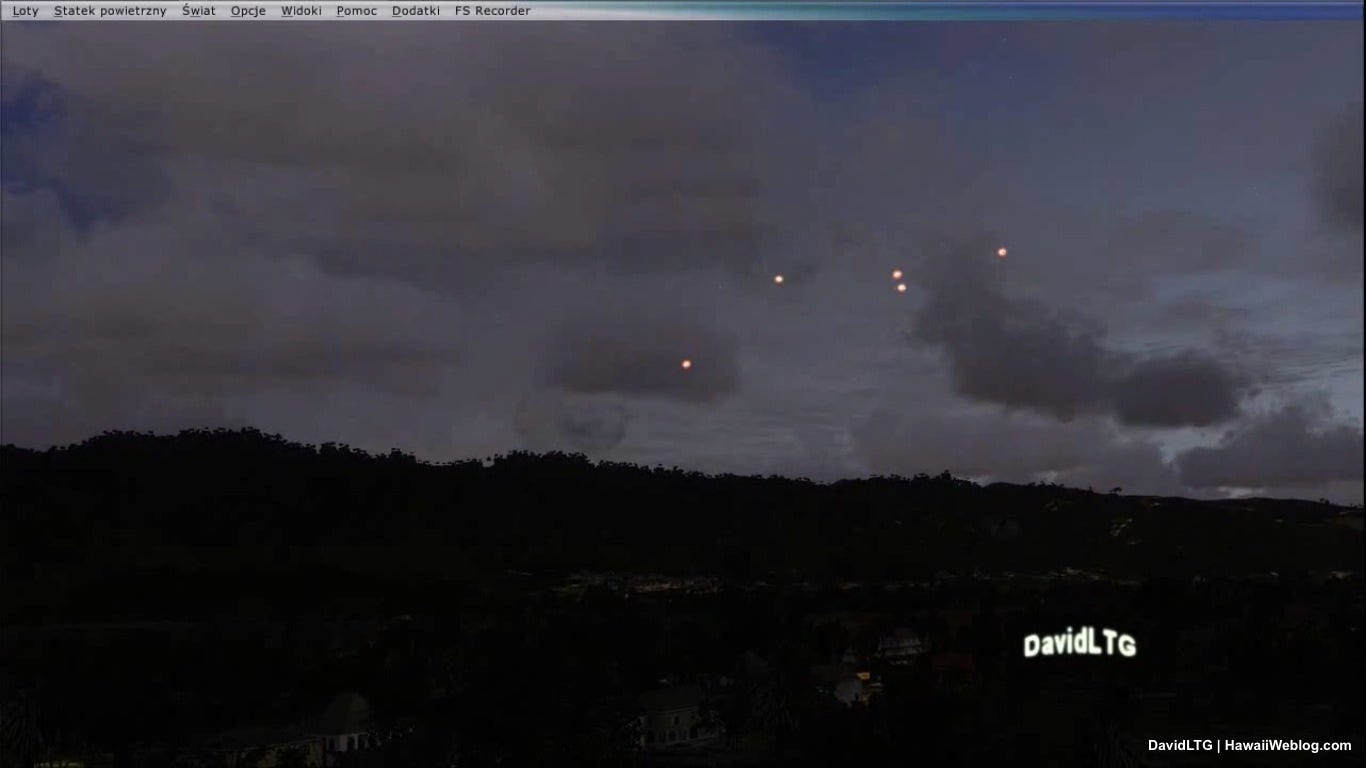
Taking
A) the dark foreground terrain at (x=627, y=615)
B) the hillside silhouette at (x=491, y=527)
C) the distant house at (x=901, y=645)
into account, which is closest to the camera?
the dark foreground terrain at (x=627, y=615)

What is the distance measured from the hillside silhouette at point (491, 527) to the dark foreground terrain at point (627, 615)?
0.03 m

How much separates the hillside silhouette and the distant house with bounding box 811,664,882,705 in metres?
1.63

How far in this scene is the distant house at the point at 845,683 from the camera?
8.03 m

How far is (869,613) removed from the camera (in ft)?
33.2

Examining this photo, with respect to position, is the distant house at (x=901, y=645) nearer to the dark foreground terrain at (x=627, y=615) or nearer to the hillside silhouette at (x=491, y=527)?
the dark foreground terrain at (x=627, y=615)

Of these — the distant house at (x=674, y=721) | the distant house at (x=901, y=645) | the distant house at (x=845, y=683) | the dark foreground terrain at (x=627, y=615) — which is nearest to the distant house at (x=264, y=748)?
the dark foreground terrain at (x=627, y=615)

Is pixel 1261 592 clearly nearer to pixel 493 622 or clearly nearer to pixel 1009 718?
pixel 1009 718

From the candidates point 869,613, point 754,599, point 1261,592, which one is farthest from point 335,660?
point 1261,592

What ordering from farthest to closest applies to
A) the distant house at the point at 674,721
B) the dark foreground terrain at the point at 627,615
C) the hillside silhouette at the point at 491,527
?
1. the hillside silhouette at the point at 491,527
2. the distant house at the point at 674,721
3. the dark foreground terrain at the point at 627,615

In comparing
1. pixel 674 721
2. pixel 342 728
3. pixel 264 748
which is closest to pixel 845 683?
pixel 674 721

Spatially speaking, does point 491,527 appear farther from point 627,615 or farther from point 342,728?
point 342,728

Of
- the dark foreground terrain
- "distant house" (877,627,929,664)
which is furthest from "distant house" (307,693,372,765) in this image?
"distant house" (877,627,929,664)

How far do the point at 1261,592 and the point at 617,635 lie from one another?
5.39 metres

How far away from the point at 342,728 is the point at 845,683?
12.6ft
